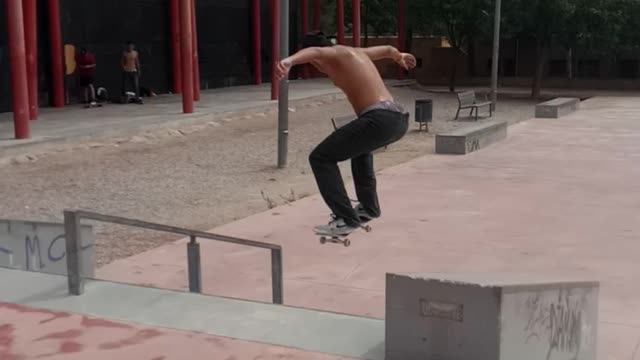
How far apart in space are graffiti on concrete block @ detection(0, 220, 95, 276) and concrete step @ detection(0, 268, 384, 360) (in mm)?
132

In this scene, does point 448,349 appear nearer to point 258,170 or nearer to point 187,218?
point 187,218

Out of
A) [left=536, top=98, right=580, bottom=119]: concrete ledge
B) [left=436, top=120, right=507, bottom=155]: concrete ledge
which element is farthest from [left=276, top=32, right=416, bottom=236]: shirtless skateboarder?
[left=536, top=98, right=580, bottom=119]: concrete ledge

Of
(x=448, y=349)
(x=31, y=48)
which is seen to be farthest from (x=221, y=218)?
(x=31, y=48)

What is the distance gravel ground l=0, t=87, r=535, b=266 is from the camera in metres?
10.5

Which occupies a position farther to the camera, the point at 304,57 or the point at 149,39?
the point at 149,39

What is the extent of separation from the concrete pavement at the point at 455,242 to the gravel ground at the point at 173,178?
2.43ft

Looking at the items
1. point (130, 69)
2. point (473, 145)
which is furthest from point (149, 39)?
point (473, 145)

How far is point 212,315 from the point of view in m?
5.27

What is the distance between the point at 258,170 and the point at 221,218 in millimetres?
4357

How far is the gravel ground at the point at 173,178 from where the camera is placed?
1045 cm

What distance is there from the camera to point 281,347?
4.71 m

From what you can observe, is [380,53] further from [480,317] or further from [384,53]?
[480,317]

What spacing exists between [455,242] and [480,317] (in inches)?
189

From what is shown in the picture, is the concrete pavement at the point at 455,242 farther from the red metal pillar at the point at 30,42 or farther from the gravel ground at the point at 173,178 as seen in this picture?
the red metal pillar at the point at 30,42
